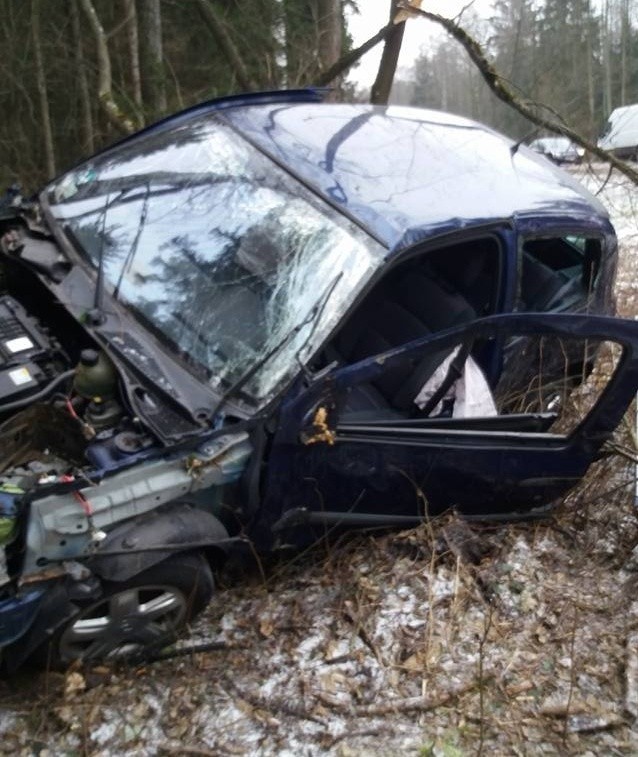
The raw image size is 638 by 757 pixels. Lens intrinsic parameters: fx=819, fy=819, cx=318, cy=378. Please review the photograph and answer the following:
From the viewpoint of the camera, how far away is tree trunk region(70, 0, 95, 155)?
9711 mm

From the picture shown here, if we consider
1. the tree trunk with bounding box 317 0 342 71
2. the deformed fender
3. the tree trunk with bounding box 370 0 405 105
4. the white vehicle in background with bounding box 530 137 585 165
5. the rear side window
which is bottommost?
the deformed fender

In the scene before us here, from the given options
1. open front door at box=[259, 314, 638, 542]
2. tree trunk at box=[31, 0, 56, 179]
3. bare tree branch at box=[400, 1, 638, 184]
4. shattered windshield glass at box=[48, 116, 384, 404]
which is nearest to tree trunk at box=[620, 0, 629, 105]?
tree trunk at box=[31, 0, 56, 179]

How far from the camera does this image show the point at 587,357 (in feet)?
14.3

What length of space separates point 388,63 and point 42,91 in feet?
15.1

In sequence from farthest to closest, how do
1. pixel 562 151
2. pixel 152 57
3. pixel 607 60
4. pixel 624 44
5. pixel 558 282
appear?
1. pixel 624 44
2. pixel 607 60
3. pixel 562 151
4. pixel 152 57
5. pixel 558 282

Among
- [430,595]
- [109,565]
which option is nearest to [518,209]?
[430,595]

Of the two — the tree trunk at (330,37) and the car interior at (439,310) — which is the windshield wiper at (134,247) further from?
the tree trunk at (330,37)

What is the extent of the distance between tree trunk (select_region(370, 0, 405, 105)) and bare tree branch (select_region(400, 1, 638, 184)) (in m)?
0.64

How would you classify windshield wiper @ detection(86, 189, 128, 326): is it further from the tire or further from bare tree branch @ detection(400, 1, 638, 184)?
bare tree branch @ detection(400, 1, 638, 184)

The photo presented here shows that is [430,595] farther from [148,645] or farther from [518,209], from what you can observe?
[518,209]

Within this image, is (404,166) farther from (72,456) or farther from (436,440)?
(72,456)

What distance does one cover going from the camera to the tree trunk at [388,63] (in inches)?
280

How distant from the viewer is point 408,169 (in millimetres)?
3561

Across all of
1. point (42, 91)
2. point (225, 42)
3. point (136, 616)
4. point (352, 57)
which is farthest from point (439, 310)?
point (42, 91)
